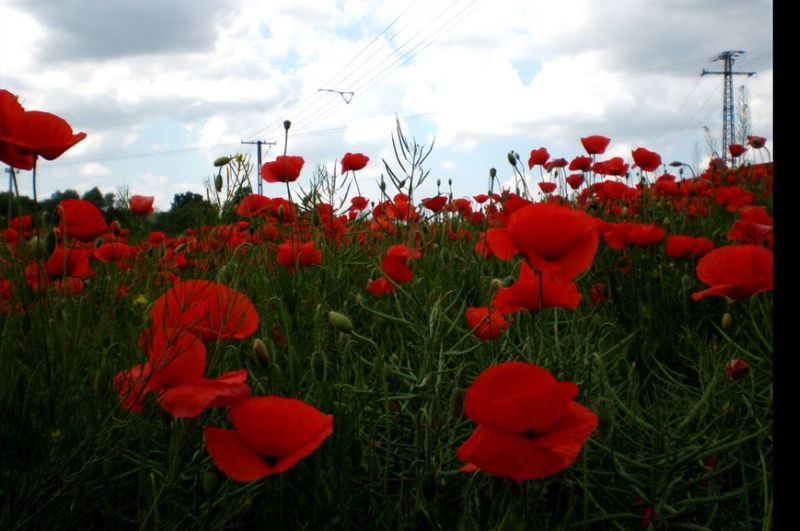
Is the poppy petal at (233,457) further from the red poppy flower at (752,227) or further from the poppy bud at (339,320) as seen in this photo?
the red poppy flower at (752,227)

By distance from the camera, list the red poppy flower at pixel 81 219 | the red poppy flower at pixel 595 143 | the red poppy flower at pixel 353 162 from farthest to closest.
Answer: the red poppy flower at pixel 595 143, the red poppy flower at pixel 353 162, the red poppy flower at pixel 81 219

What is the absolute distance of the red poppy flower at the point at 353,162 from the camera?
269 centimetres

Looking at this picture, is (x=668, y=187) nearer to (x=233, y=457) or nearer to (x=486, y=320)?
(x=486, y=320)

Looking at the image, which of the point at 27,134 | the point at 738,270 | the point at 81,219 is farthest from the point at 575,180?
the point at 27,134

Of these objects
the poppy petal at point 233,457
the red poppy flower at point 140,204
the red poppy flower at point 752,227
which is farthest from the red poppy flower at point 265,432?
the red poppy flower at point 140,204

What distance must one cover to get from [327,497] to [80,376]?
1.64ft

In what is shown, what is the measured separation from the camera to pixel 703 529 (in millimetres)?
1208

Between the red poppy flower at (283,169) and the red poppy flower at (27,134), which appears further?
the red poppy flower at (283,169)

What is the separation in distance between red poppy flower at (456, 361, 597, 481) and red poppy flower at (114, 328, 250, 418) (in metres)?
0.31

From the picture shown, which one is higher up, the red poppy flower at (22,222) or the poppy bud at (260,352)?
the red poppy flower at (22,222)

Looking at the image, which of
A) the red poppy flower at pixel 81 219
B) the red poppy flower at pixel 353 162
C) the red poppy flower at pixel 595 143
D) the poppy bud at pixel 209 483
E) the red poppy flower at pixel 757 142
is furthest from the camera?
the red poppy flower at pixel 757 142

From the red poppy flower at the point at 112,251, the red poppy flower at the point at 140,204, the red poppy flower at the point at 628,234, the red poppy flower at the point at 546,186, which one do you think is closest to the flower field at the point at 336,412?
the red poppy flower at the point at 112,251

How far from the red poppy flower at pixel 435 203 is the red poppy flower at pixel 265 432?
73.5 inches

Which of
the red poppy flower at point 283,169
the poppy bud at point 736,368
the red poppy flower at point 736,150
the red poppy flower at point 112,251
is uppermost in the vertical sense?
the red poppy flower at point 736,150
